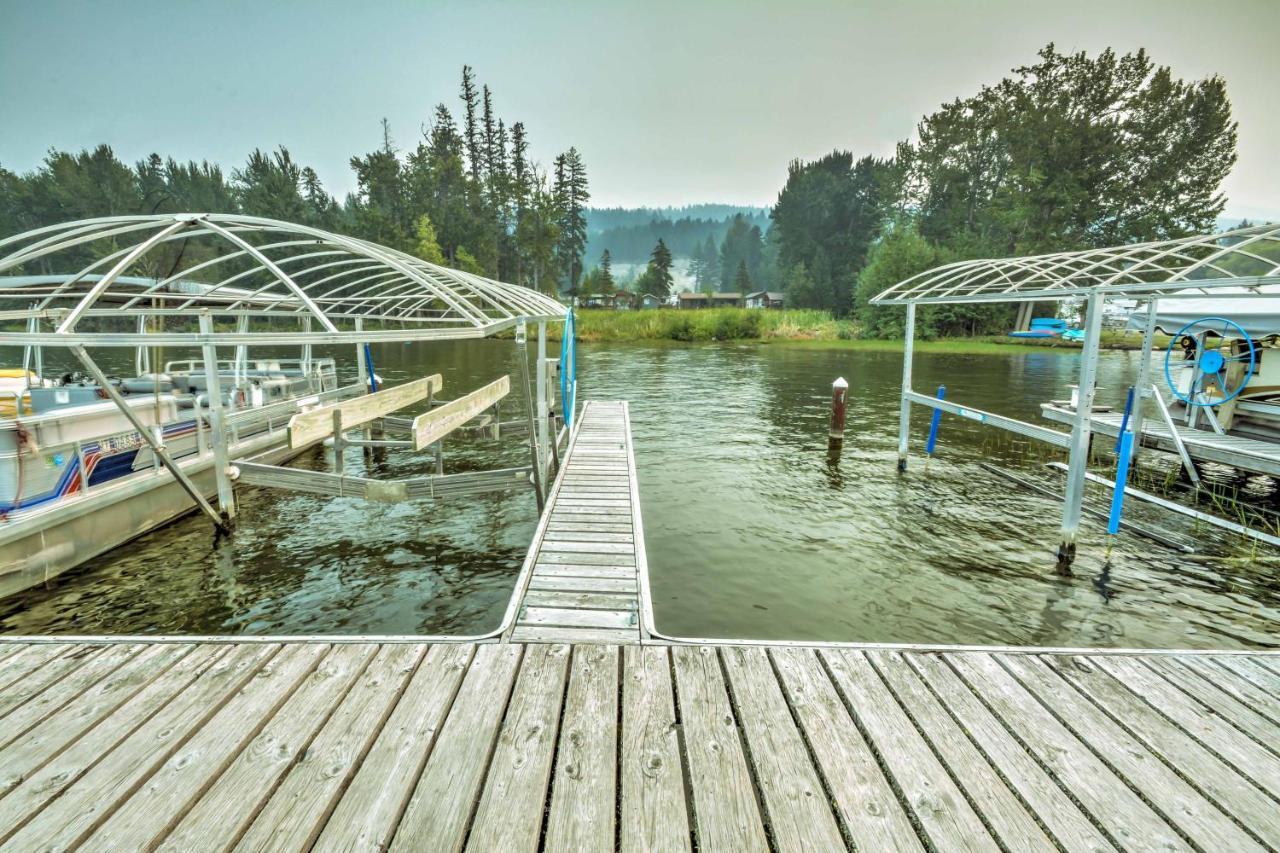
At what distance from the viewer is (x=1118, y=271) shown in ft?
20.0

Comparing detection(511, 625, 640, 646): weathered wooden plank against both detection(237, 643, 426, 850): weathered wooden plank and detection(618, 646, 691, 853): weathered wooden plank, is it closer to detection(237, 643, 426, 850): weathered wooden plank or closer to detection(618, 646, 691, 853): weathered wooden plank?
detection(618, 646, 691, 853): weathered wooden plank

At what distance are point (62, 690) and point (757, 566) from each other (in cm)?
584

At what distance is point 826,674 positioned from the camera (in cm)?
307

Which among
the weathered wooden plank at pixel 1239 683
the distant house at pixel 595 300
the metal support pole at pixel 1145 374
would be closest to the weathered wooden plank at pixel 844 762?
the weathered wooden plank at pixel 1239 683

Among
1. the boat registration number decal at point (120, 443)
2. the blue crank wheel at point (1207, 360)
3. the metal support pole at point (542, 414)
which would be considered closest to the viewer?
the boat registration number decal at point (120, 443)

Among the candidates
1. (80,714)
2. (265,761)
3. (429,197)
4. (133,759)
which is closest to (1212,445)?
(265,761)

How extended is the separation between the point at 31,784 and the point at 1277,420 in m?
14.1

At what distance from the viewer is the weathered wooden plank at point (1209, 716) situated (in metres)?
2.49

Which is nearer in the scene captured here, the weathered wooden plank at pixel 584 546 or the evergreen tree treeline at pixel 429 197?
the weathered wooden plank at pixel 584 546

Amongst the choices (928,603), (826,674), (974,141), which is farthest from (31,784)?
(974,141)

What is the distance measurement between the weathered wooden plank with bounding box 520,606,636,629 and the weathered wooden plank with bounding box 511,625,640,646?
0.06 meters

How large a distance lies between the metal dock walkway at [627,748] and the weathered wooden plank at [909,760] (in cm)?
1

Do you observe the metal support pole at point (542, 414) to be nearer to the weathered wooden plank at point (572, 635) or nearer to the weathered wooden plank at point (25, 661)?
the weathered wooden plank at point (572, 635)

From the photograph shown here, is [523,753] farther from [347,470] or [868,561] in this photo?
[347,470]
